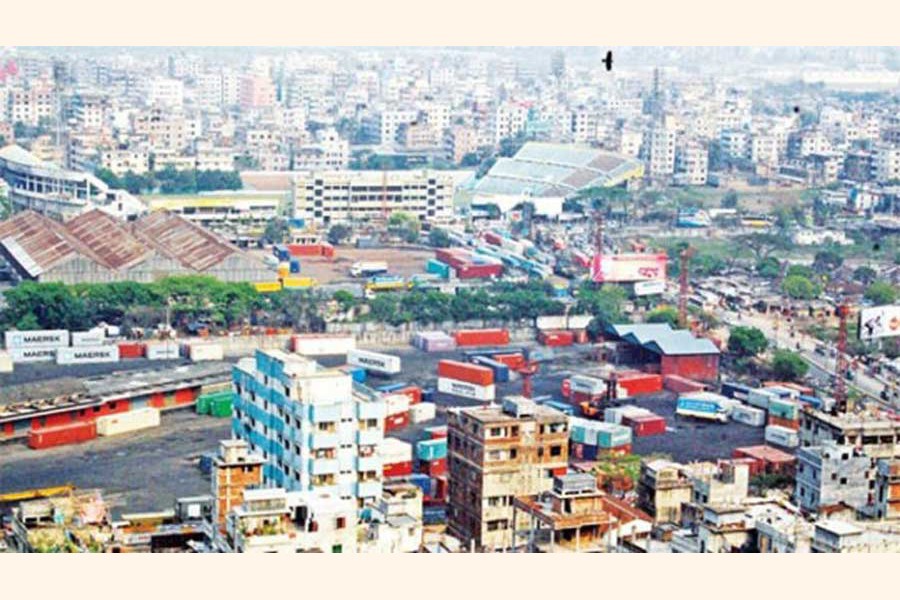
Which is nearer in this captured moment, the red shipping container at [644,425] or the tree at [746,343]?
the red shipping container at [644,425]

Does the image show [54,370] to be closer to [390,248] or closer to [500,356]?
[500,356]

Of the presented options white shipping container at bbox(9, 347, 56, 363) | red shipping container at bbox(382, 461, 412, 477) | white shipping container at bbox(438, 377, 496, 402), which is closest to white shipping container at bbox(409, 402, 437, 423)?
white shipping container at bbox(438, 377, 496, 402)

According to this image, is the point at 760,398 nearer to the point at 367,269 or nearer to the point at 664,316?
the point at 664,316

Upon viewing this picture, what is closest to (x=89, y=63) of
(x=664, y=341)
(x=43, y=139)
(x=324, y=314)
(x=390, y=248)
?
(x=43, y=139)

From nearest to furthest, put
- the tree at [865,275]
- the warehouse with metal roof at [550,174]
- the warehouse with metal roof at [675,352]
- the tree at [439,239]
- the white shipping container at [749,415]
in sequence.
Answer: the white shipping container at [749,415]
the warehouse with metal roof at [675,352]
the tree at [865,275]
the tree at [439,239]
the warehouse with metal roof at [550,174]

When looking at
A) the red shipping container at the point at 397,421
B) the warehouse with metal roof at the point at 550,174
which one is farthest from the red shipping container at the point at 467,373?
→ the warehouse with metal roof at the point at 550,174

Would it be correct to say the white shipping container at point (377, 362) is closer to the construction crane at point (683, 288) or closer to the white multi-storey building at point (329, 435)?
the construction crane at point (683, 288)

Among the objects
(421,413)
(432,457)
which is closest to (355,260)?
(421,413)
